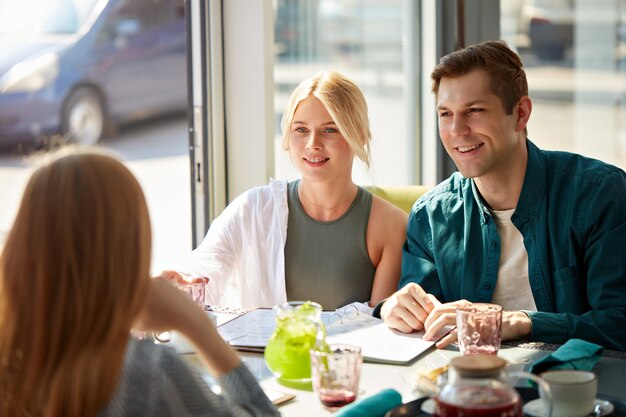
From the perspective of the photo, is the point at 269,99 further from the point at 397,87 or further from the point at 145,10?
the point at 397,87

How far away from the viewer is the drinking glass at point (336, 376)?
5.37 ft

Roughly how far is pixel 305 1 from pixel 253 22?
2.30 feet

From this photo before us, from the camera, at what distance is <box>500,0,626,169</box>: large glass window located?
4453 millimetres

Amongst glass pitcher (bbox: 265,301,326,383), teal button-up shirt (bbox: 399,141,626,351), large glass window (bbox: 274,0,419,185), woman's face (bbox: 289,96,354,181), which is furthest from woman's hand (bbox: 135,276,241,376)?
large glass window (bbox: 274,0,419,185)

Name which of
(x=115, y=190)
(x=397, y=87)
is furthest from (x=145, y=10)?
(x=115, y=190)

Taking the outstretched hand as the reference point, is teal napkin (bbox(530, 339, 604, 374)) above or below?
below

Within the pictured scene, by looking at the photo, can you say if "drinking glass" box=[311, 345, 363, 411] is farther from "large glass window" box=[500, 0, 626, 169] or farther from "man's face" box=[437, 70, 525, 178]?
"large glass window" box=[500, 0, 626, 169]

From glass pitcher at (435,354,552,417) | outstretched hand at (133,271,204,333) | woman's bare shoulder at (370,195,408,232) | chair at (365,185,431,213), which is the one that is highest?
outstretched hand at (133,271,204,333)

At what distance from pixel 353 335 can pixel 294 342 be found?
1.03ft

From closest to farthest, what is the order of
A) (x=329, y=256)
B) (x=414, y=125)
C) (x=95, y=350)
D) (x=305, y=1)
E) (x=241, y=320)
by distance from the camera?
(x=95, y=350) → (x=241, y=320) → (x=329, y=256) → (x=305, y=1) → (x=414, y=125)

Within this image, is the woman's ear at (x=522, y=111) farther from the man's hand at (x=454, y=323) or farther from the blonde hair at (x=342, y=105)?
the man's hand at (x=454, y=323)

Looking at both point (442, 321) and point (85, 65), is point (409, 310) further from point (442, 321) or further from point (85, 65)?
point (85, 65)

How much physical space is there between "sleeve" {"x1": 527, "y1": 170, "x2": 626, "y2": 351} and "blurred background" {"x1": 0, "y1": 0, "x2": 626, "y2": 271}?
60.5 inches

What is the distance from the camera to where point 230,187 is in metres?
3.76
